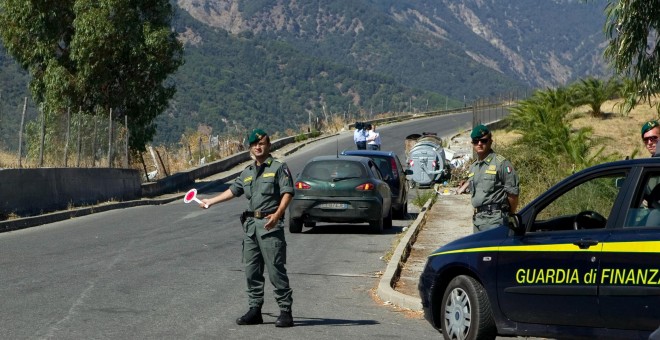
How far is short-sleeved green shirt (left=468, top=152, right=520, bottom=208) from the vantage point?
38.4 feet

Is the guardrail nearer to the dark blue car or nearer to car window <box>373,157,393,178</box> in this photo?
the dark blue car

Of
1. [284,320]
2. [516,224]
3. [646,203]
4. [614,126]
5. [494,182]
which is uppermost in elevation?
[614,126]

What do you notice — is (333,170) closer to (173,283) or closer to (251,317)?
(173,283)

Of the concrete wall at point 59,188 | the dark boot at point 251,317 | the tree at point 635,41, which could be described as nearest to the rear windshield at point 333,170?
the tree at point 635,41

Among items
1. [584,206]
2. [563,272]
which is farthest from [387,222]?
[563,272]

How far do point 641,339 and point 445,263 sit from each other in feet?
7.50

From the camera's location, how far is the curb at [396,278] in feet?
41.1

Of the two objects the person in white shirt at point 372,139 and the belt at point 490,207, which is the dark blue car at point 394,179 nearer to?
the person in white shirt at point 372,139

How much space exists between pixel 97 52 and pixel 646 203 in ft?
102

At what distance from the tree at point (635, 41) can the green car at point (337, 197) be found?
5230 mm

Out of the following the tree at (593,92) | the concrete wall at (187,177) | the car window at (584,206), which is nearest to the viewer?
the car window at (584,206)

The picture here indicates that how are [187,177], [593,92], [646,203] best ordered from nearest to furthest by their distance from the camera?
[646,203] < [187,177] < [593,92]

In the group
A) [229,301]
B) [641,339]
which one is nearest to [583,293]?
[641,339]

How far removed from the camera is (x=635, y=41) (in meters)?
17.9
